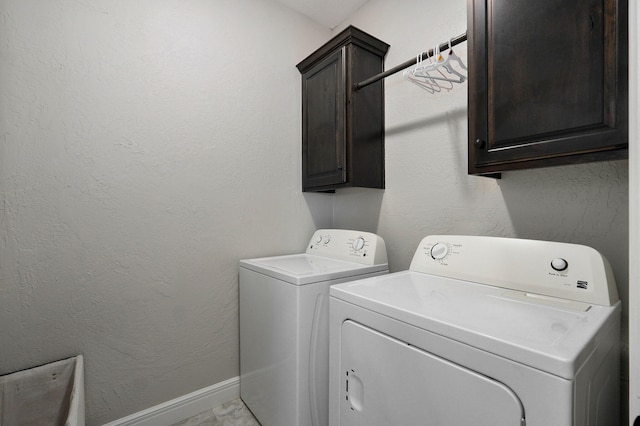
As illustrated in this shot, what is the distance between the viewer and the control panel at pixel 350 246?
159cm

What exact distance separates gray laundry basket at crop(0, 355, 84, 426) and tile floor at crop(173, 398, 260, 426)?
580mm

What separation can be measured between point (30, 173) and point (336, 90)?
1.54 meters

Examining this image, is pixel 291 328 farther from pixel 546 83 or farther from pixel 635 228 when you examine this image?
pixel 546 83

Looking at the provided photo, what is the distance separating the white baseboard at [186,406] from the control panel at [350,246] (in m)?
0.97

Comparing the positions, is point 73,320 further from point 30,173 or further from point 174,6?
point 174,6

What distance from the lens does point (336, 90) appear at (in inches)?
67.6

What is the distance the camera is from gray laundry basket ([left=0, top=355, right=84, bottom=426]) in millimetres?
1122

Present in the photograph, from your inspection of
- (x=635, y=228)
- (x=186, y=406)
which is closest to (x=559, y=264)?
(x=635, y=228)

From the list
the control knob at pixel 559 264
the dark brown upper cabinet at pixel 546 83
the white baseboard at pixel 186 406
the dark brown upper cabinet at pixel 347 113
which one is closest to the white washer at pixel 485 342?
the control knob at pixel 559 264

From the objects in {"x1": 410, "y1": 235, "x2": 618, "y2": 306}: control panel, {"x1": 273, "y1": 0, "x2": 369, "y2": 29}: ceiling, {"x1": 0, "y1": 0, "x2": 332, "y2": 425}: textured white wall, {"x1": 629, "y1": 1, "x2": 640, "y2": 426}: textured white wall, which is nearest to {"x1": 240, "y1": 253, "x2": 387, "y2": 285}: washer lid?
{"x1": 0, "y1": 0, "x2": 332, "y2": 425}: textured white wall

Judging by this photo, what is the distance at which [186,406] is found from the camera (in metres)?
1.59

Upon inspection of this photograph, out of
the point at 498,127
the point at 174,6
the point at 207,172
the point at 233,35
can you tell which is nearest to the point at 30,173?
the point at 207,172

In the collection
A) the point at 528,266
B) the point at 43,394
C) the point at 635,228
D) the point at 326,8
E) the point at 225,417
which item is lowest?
the point at 225,417

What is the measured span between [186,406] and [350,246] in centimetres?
129
